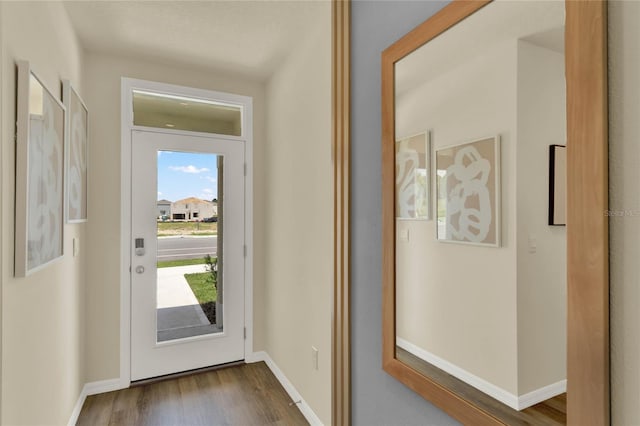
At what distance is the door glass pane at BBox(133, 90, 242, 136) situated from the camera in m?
2.82

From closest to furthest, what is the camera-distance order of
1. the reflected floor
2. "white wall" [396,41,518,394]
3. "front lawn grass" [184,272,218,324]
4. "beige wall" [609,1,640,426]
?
"beige wall" [609,1,640,426], the reflected floor, "white wall" [396,41,518,394], "front lawn grass" [184,272,218,324]

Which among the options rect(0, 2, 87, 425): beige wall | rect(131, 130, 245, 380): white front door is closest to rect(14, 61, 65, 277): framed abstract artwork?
rect(0, 2, 87, 425): beige wall

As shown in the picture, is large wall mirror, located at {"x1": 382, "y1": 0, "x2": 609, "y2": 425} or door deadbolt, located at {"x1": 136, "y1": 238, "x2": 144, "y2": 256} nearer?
large wall mirror, located at {"x1": 382, "y1": 0, "x2": 609, "y2": 425}

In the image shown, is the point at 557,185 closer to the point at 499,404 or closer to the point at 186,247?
the point at 499,404

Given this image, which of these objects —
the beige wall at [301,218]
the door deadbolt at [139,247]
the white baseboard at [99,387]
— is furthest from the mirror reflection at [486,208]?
the white baseboard at [99,387]

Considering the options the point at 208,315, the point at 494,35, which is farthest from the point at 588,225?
the point at 208,315

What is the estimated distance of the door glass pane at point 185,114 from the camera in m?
2.82

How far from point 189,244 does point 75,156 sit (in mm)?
1089

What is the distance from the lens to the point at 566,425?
776mm

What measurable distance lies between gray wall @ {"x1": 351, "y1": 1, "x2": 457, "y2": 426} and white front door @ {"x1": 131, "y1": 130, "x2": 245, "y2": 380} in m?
1.65

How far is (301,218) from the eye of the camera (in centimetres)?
240

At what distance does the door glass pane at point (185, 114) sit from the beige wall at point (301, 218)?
1.16 feet

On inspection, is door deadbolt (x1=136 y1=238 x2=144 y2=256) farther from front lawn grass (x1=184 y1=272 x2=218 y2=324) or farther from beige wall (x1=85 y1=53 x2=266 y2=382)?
front lawn grass (x1=184 y1=272 x2=218 y2=324)

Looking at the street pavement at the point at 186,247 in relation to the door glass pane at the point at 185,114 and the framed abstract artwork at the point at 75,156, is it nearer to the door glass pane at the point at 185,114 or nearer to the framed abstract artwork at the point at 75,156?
the framed abstract artwork at the point at 75,156
